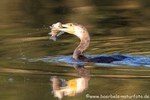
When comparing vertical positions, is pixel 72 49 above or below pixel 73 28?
below

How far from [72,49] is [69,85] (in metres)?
4.18

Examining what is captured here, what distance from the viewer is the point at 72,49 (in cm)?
1552

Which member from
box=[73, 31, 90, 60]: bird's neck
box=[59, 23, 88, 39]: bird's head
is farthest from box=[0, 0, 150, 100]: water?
box=[59, 23, 88, 39]: bird's head

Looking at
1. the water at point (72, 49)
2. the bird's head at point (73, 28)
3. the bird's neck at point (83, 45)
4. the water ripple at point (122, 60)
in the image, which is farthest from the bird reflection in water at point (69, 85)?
the bird's head at point (73, 28)

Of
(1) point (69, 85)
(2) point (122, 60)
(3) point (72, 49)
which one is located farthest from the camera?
(3) point (72, 49)

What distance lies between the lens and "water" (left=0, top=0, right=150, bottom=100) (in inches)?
436

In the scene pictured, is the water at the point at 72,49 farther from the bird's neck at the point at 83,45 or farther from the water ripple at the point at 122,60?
the bird's neck at the point at 83,45

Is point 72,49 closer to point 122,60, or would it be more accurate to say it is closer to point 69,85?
point 122,60

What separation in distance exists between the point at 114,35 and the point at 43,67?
4721 mm

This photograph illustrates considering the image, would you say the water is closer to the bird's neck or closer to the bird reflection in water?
the bird reflection in water

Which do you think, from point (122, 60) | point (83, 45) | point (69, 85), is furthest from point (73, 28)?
point (69, 85)

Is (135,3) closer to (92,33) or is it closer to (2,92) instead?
(92,33)

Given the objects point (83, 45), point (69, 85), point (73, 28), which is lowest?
point (69, 85)

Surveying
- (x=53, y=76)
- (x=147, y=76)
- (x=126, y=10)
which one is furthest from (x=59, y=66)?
(x=126, y=10)
